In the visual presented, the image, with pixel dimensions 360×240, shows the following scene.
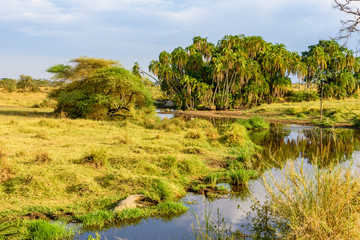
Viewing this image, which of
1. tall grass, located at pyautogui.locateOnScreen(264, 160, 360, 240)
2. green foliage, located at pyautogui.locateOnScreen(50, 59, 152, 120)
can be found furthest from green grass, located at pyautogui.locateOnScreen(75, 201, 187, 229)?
green foliage, located at pyautogui.locateOnScreen(50, 59, 152, 120)

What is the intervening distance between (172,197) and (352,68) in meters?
71.4

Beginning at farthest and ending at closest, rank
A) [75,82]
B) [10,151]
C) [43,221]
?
[75,82] < [10,151] < [43,221]

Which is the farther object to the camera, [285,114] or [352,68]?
[352,68]

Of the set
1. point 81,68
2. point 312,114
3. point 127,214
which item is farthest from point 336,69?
point 127,214

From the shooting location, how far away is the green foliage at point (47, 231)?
21.5 ft

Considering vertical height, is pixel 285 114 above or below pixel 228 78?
below

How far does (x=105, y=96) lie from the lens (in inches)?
1057

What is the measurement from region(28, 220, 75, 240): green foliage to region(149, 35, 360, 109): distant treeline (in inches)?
1926

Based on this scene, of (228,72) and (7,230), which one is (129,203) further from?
(228,72)

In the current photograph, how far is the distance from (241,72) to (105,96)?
34470 millimetres

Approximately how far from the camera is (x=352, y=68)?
68688mm

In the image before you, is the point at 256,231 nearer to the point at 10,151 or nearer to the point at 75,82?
the point at 10,151

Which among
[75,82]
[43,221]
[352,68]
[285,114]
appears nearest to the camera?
[43,221]

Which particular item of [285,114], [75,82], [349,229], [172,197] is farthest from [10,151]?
[285,114]
